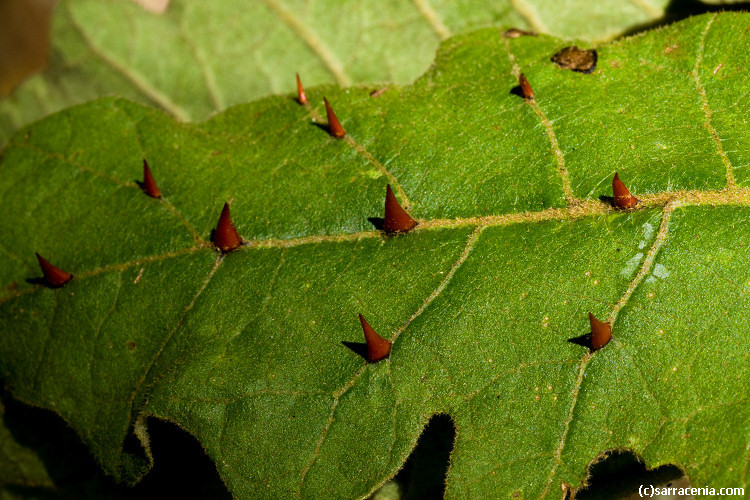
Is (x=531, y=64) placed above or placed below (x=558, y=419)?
above

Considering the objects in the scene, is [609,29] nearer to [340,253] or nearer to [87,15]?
[340,253]

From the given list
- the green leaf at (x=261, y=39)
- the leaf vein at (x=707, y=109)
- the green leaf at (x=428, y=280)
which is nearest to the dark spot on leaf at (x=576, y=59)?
the green leaf at (x=428, y=280)

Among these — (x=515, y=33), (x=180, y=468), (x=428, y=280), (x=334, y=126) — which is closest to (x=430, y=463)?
(x=428, y=280)

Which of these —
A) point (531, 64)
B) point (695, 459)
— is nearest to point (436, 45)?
point (531, 64)

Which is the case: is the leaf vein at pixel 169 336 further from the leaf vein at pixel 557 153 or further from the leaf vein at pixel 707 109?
the leaf vein at pixel 707 109

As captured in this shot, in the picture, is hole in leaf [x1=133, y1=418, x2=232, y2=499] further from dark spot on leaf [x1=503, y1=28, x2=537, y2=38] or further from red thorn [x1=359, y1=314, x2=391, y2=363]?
dark spot on leaf [x1=503, y1=28, x2=537, y2=38]

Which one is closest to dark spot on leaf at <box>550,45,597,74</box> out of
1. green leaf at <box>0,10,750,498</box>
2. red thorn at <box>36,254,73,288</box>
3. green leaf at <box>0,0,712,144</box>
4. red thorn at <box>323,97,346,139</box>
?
green leaf at <box>0,10,750,498</box>

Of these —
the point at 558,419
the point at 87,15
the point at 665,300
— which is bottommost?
the point at 558,419
